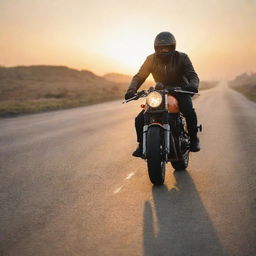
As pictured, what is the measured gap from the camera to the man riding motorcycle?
20.8ft

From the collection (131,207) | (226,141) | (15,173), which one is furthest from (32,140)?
(131,207)

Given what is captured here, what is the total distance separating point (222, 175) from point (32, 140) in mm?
6342

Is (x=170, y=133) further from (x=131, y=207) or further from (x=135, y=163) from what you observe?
(x=135, y=163)

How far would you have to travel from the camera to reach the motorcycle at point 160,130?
5.68 m

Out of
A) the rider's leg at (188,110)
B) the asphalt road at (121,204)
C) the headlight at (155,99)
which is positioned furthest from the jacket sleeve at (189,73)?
the asphalt road at (121,204)

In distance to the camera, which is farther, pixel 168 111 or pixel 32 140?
pixel 32 140

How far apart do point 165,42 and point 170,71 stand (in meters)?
0.50

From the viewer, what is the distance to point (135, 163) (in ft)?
25.9

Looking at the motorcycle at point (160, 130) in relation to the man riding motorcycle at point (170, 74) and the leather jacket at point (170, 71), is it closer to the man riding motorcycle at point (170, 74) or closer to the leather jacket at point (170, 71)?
the man riding motorcycle at point (170, 74)

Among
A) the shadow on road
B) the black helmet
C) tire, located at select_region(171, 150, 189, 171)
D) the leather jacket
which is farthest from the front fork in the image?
the black helmet

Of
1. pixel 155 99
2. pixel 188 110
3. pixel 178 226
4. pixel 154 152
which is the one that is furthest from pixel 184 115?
pixel 178 226

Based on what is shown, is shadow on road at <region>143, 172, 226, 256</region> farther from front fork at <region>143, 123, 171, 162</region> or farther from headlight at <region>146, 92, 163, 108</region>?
headlight at <region>146, 92, 163, 108</region>

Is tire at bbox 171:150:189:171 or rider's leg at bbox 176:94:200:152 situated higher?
rider's leg at bbox 176:94:200:152

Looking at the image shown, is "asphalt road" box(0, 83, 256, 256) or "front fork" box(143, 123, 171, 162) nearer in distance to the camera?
"asphalt road" box(0, 83, 256, 256)
